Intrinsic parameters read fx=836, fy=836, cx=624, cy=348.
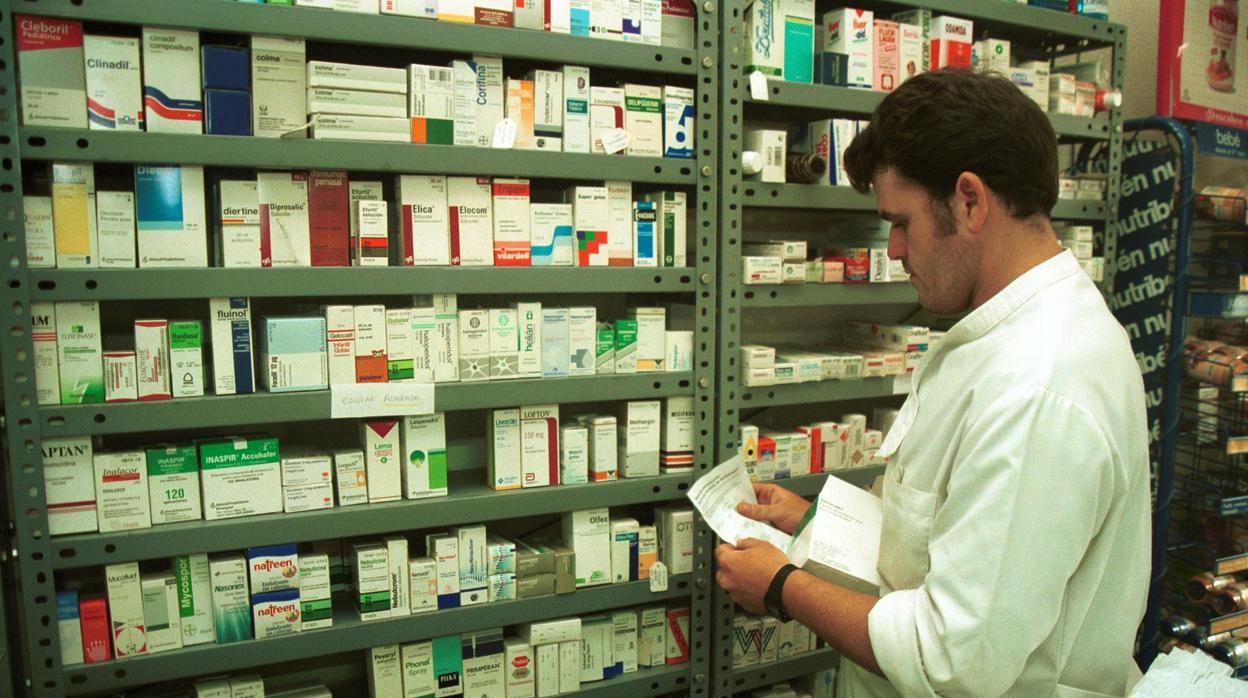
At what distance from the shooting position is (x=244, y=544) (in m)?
1.82

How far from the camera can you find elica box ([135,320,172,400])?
1.75 m

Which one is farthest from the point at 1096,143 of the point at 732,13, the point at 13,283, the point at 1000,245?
the point at 13,283

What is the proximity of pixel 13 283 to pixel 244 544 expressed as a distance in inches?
27.0

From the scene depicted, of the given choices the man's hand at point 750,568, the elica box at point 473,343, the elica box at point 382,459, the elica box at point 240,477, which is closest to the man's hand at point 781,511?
the man's hand at point 750,568

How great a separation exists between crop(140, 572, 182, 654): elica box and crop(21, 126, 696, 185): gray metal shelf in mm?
880

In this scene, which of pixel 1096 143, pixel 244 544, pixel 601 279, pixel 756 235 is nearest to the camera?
pixel 244 544

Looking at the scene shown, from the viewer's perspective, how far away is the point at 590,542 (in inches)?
85.4

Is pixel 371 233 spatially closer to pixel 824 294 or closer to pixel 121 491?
pixel 121 491

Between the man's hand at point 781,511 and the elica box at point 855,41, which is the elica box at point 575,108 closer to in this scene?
the elica box at point 855,41

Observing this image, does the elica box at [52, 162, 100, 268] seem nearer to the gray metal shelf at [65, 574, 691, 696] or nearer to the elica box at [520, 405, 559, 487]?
the gray metal shelf at [65, 574, 691, 696]

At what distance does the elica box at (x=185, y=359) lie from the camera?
1775mm

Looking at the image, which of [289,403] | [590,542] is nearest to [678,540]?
[590,542]

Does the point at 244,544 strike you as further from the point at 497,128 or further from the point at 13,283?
the point at 497,128

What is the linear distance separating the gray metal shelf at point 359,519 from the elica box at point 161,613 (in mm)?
74
